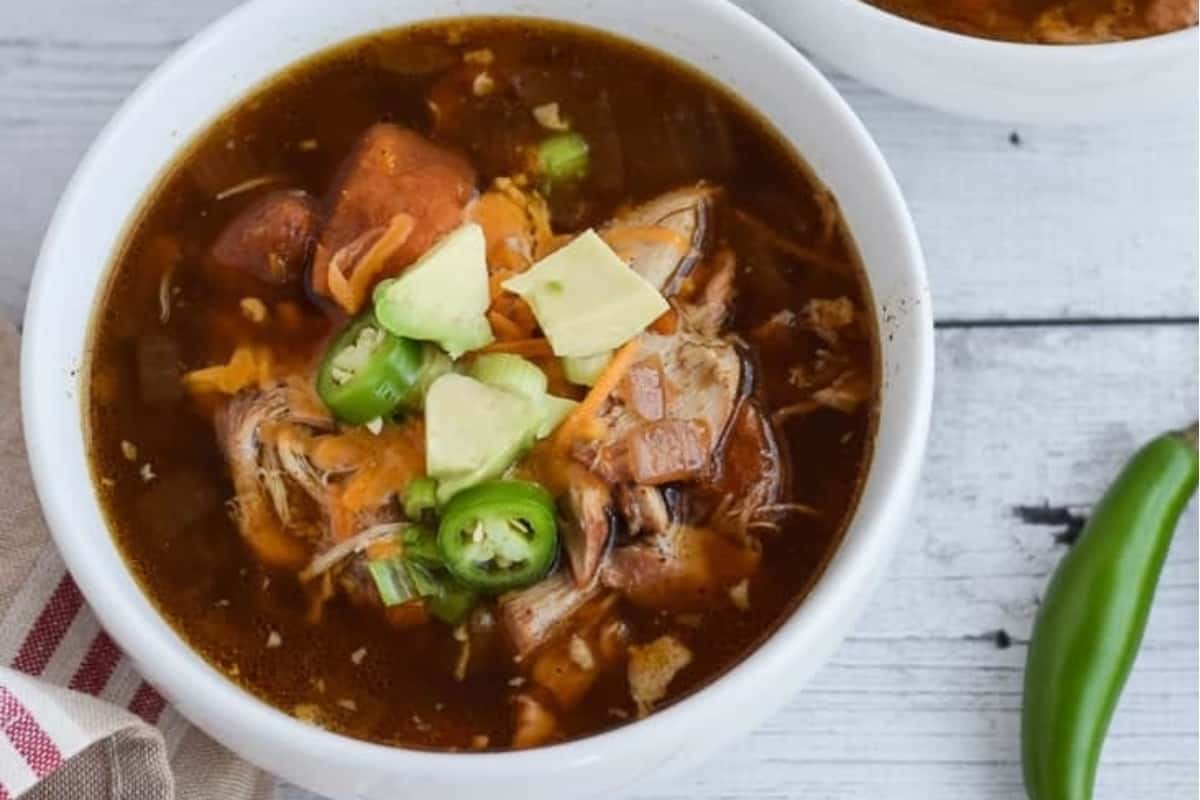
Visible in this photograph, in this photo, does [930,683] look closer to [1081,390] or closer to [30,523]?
[1081,390]

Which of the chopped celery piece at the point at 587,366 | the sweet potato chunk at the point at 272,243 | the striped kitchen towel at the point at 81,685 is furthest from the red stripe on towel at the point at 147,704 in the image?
the chopped celery piece at the point at 587,366

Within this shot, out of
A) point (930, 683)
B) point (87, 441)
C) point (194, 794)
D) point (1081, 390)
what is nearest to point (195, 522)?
point (87, 441)

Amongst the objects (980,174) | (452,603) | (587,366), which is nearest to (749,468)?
(587,366)

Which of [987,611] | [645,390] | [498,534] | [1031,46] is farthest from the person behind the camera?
[987,611]

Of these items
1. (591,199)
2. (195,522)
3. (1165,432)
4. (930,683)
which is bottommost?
(930,683)

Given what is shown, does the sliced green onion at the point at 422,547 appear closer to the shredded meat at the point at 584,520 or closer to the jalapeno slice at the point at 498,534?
the jalapeno slice at the point at 498,534

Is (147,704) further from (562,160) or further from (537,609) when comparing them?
(562,160)

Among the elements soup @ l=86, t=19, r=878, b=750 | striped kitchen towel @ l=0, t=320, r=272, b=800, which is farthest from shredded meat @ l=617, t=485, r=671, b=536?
striped kitchen towel @ l=0, t=320, r=272, b=800
